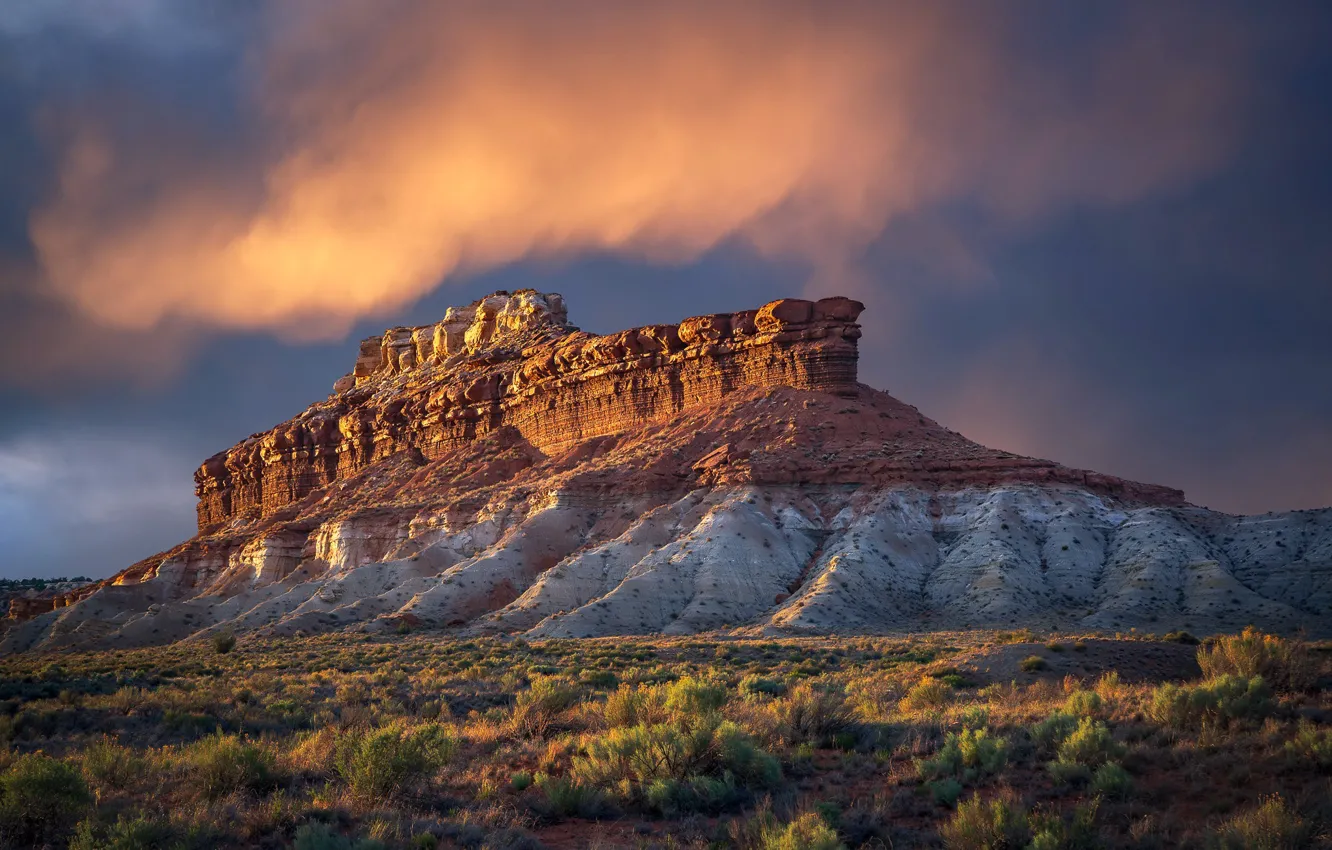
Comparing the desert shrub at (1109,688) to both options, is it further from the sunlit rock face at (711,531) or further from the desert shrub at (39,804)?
the sunlit rock face at (711,531)

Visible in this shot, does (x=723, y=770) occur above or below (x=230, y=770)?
below

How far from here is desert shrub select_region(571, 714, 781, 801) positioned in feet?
41.5

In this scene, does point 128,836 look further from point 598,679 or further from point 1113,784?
point 598,679

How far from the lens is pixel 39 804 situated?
11.1m

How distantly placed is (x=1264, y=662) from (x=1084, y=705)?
14.9 ft

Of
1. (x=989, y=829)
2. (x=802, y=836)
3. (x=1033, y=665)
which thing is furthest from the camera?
(x=1033, y=665)

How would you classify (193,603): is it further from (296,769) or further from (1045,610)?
(296,769)

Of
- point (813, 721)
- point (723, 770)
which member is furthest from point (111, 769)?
point (813, 721)

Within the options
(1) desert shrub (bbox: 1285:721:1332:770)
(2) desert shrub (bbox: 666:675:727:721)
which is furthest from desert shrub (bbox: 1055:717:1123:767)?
(2) desert shrub (bbox: 666:675:727:721)

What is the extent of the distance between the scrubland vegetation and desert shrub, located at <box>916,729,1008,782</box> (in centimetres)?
4

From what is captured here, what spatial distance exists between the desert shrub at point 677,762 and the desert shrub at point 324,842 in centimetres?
351

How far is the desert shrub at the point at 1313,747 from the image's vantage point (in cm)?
1150

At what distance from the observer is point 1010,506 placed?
5862cm

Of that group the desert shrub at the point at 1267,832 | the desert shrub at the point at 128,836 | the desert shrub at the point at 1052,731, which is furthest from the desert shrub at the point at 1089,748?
the desert shrub at the point at 128,836
